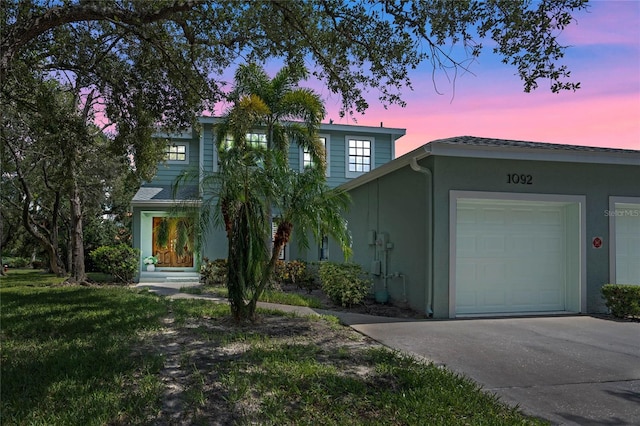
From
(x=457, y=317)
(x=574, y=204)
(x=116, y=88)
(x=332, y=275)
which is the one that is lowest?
(x=457, y=317)

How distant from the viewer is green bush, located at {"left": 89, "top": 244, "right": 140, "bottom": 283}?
15336 millimetres

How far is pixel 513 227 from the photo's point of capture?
9672 mm

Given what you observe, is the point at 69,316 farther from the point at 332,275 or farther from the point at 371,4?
the point at 371,4

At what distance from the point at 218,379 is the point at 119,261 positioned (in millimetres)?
12072

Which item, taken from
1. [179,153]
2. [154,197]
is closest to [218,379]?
[154,197]

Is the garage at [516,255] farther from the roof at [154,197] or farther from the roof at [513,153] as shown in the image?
the roof at [154,197]

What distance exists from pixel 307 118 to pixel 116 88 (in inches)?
226

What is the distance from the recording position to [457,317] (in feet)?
29.4

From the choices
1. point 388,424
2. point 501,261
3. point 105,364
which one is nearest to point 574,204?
point 501,261

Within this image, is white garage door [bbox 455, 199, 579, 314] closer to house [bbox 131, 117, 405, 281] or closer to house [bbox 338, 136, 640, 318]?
house [bbox 338, 136, 640, 318]

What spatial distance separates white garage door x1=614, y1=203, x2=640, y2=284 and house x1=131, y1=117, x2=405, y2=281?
8.79 metres

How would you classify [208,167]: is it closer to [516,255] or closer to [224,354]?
[516,255]

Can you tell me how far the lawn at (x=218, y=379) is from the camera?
385 centimetres

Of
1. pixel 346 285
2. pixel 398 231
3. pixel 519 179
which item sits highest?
pixel 519 179
